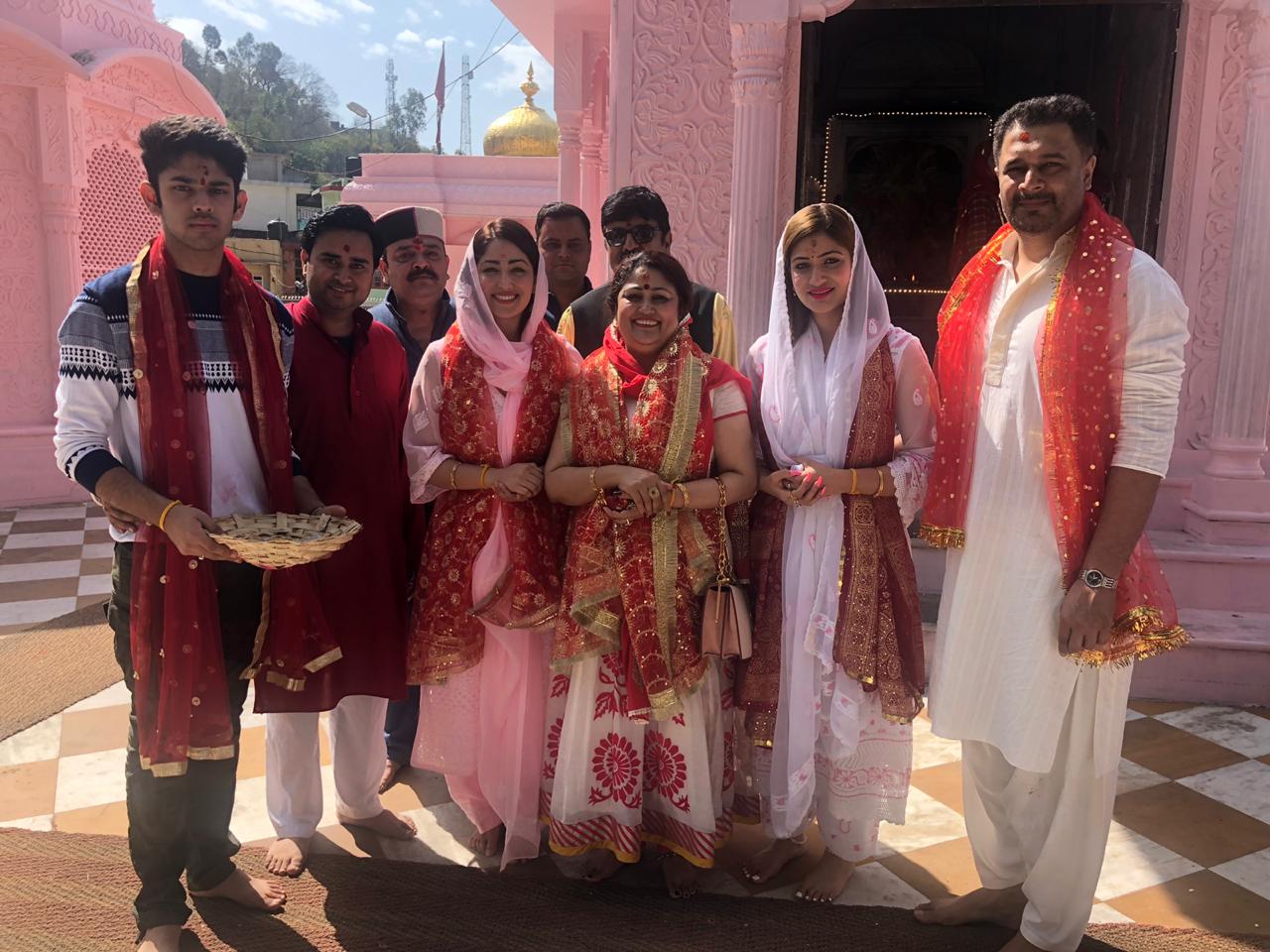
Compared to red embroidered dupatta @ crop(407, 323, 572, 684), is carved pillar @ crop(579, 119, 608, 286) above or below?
above

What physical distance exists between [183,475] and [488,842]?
3.93 ft

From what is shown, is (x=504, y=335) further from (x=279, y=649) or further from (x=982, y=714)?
(x=982, y=714)

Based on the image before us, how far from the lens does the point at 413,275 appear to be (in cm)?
263

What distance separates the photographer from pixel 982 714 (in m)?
1.96

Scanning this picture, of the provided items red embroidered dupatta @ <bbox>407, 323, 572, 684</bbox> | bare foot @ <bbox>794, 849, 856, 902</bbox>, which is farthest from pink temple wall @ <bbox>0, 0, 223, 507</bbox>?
bare foot @ <bbox>794, 849, 856, 902</bbox>

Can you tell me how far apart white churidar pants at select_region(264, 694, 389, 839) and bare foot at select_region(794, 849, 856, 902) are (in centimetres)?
113

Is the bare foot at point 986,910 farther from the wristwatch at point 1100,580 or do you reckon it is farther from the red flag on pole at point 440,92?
the red flag on pole at point 440,92

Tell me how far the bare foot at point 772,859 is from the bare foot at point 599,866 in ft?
1.05

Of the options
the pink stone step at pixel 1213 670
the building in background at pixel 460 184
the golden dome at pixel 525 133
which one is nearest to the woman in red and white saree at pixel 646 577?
the pink stone step at pixel 1213 670

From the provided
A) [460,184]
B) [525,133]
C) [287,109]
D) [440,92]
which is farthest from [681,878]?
[287,109]

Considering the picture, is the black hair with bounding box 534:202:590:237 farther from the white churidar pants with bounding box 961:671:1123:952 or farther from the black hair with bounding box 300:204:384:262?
the white churidar pants with bounding box 961:671:1123:952

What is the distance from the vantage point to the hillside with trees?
50.0 meters

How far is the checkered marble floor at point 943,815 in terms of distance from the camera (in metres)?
2.29

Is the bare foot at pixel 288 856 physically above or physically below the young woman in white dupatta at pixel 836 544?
below
